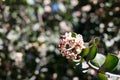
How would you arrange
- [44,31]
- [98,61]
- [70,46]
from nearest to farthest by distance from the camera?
[70,46], [98,61], [44,31]

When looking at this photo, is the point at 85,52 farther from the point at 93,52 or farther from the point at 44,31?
the point at 44,31

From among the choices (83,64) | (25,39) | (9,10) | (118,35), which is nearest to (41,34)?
(25,39)

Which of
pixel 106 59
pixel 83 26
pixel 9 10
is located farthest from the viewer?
pixel 83 26

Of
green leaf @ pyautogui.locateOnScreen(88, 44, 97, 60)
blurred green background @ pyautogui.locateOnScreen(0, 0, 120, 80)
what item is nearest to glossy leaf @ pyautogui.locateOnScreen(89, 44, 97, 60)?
green leaf @ pyautogui.locateOnScreen(88, 44, 97, 60)

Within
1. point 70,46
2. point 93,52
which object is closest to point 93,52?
point 93,52

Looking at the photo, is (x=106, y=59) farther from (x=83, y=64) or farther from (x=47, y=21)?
(x=47, y=21)

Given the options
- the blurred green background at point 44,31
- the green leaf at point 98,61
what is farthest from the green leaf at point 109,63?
the blurred green background at point 44,31

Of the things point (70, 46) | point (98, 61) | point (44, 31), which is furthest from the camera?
point (44, 31)
